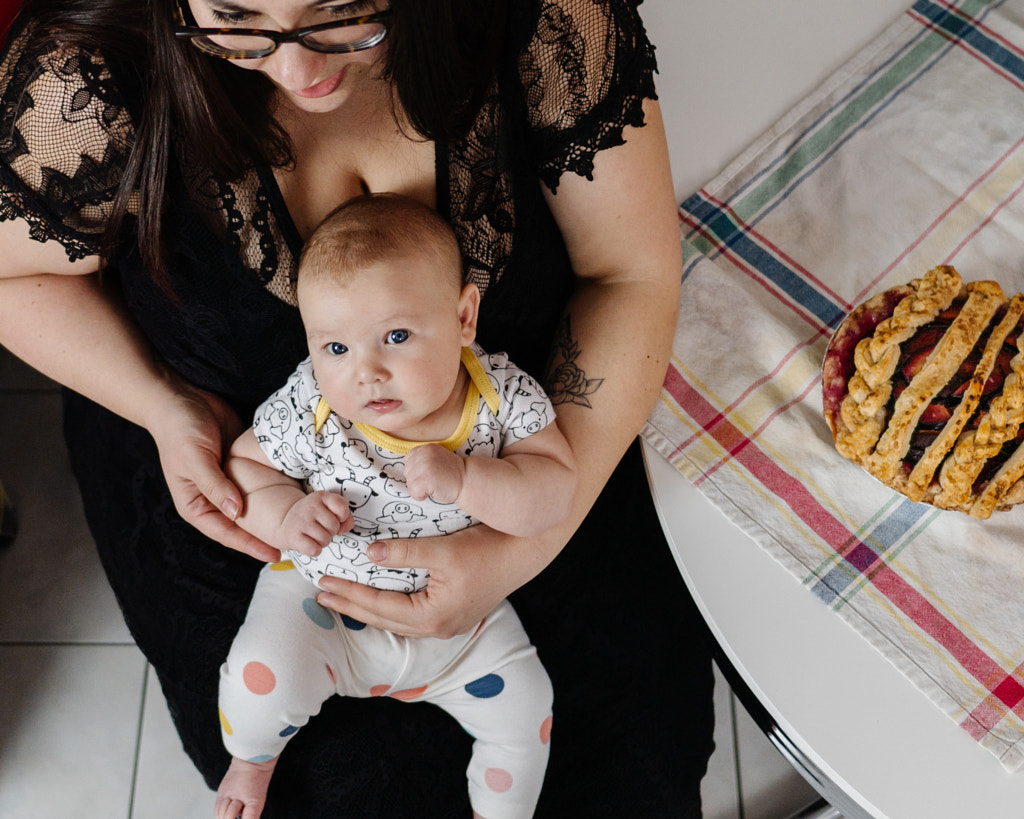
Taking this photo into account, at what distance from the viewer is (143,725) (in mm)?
1924

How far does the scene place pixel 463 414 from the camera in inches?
44.2

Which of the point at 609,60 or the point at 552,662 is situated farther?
the point at 552,662

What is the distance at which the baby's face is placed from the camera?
0.98 m

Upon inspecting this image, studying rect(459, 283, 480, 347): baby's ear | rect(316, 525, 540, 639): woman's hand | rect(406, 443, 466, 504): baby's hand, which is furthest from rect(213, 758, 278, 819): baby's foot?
rect(459, 283, 480, 347): baby's ear

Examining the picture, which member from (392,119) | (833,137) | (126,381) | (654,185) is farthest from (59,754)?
(833,137)

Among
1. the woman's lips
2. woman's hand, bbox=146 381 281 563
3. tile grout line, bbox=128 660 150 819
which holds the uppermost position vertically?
the woman's lips

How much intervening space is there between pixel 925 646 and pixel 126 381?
108 centimetres

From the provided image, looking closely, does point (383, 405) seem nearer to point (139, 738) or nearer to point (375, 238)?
point (375, 238)

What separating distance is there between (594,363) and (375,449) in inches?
13.0

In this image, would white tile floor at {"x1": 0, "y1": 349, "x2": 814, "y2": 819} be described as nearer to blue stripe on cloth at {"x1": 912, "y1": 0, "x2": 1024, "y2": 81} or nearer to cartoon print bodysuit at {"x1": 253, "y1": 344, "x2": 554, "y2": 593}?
cartoon print bodysuit at {"x1": 253, "y1": 344, "x2": 554, "y2": 593}

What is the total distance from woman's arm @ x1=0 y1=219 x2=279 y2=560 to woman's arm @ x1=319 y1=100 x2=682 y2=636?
209mm

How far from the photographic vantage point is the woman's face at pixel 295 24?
2.74 ft

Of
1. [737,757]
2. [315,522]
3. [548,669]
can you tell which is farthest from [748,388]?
Answer: [737,757]

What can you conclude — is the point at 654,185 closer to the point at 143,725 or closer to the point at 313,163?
the point at 313,163
